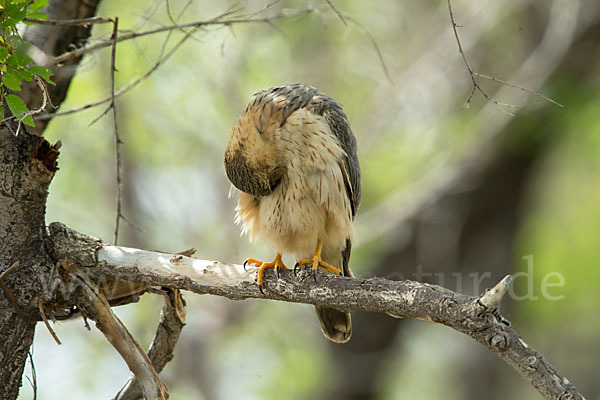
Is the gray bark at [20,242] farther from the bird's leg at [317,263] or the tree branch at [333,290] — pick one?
the bird's leg at [317,263]

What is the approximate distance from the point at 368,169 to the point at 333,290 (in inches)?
255

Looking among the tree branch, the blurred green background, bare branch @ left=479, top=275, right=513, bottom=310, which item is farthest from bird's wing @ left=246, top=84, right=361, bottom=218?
the blurred green background

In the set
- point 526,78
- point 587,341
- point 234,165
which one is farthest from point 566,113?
point 587,341

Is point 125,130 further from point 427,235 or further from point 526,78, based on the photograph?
point 526,78

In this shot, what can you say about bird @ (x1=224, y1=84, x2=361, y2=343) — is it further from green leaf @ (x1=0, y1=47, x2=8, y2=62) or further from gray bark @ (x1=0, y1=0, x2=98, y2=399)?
green leaf @ (x1=0, y1=47, x2=8, y2=62)

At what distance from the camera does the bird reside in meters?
3.54

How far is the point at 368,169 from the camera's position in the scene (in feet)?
29.5

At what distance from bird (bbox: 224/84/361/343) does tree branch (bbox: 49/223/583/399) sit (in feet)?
1.86

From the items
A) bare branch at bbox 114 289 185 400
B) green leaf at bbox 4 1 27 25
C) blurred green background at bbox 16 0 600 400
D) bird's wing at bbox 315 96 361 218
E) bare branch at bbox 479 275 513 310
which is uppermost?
blurred green background at bbox 16 0 600 400

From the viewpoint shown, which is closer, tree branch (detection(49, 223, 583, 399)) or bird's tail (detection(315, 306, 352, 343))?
tree branch (detection(49, 223, 583, 399))

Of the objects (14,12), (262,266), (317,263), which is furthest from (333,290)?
(14,12)

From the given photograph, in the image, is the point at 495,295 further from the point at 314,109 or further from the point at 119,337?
the point at 314,109

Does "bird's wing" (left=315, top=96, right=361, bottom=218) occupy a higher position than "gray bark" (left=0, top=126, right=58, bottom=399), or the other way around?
"bird's wing" (left=315, top=96, right=361, bottom=218)

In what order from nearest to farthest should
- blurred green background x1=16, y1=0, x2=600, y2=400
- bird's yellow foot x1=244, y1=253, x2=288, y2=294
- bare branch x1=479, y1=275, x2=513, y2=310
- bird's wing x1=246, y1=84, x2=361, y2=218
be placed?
bare branch x1=479, y1=275, x2=513, y2=310 < bird's yellow foot x1=244, y1=253, x2=288, y2=294 < bird's wing x1=246, y1=84, x2=361, y2=218 < blurred green background x1=16, y1=0, x2=600, y2=400
